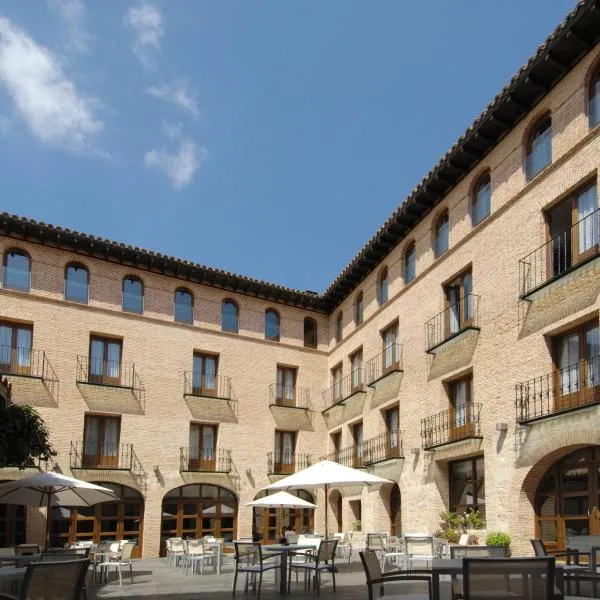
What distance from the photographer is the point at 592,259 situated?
541 inches

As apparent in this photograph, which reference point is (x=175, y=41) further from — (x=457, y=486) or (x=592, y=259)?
(x=457, y=486)

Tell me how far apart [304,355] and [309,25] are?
42.4ft

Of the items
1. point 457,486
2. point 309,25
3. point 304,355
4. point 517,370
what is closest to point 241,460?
point 304,355

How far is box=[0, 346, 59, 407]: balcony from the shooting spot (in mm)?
22484

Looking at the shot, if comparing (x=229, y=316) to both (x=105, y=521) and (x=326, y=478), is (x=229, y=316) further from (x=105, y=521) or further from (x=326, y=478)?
(x=326, y=478)

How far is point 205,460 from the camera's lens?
2583cm

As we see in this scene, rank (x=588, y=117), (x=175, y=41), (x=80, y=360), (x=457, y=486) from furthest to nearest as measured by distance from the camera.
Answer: (x=80, y=360)
(x=457, y=486)
(x=175, y=41)
(x=588, y=117)

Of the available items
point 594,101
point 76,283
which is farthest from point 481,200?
point 76,283

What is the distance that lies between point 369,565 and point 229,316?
67.8 feet

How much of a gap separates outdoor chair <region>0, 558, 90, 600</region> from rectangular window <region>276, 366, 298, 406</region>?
Result: 844 inches

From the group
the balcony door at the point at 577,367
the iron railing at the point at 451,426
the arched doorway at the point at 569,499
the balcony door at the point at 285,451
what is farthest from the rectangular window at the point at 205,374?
the balcony door at the point at 577,367

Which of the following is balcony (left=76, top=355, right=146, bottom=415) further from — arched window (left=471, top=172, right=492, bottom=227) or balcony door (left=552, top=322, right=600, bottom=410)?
balcony door (left=552, top=322, right=600, bottom=410)

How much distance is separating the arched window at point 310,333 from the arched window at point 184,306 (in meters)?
4.93

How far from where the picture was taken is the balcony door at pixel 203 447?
2561 centimetres
